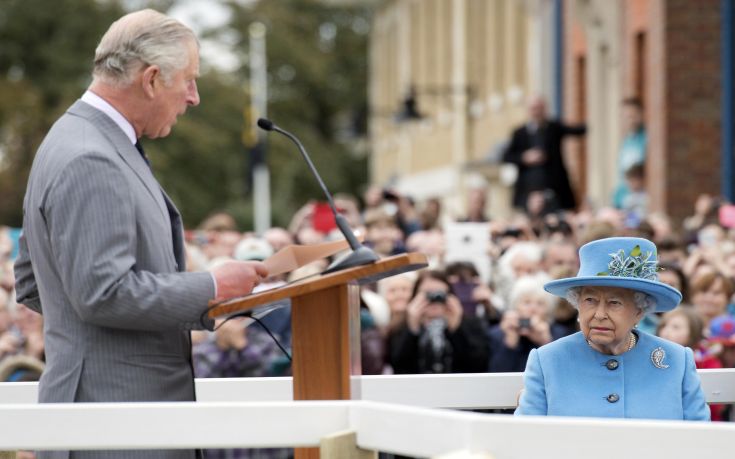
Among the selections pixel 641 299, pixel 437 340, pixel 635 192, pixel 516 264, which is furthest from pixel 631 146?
pixel 641 299

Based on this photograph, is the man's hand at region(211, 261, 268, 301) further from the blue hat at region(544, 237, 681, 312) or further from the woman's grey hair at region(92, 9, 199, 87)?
the blue hat at region(544, 237, 681, 312)

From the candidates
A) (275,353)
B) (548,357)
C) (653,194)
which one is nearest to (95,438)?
(548,357)

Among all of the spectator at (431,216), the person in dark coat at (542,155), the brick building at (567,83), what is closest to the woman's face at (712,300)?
the spectator at (431,216)

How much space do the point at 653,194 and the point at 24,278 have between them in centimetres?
1381

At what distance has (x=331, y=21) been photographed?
66312 mm

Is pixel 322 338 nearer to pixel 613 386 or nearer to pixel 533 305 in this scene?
pixel 613 386

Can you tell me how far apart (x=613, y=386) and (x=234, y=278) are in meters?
1.32

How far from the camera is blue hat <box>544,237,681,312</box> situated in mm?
5168

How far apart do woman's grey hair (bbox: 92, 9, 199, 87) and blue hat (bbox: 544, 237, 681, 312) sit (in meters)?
1.40

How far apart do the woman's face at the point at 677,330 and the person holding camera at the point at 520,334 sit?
0.75 metres

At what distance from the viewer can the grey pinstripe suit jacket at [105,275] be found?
4.21 m

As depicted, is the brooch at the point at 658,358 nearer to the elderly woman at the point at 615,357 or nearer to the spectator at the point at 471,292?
the elderly woman at the point at 615,357

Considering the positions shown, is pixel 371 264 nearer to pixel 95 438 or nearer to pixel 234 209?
pixel 95 438

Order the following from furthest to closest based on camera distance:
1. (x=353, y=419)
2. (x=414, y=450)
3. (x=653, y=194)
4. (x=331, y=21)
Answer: (x=331, y=21) → (x=653, y=194) → (x=353, y=419) → (x=414, y=450)
